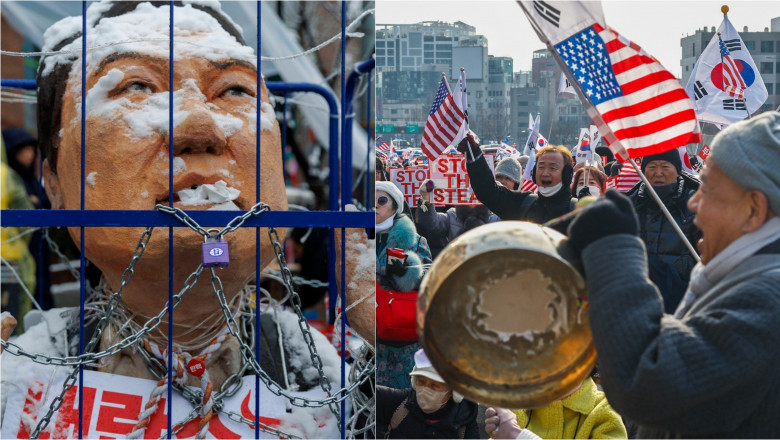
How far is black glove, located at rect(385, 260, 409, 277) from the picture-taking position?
3986 millimetres

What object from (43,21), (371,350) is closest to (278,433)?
(371,350)

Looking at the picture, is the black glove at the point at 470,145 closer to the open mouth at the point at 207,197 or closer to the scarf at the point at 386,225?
the scarf at the point at 386,225

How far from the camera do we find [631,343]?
5.38ft

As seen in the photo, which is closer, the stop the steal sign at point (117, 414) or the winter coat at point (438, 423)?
the stop the steal sign at point (117, 414)

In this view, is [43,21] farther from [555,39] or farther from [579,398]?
[579,398]

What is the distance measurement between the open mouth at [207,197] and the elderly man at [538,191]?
4.70ft

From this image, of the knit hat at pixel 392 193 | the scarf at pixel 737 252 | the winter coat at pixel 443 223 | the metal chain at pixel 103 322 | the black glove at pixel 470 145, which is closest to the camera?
the scarf at pixel 737 252

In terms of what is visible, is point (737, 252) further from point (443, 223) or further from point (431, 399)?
point (443, 223)

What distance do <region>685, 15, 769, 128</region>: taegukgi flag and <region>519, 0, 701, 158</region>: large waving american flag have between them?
2949mm

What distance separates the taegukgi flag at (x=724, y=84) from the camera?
5.49 m

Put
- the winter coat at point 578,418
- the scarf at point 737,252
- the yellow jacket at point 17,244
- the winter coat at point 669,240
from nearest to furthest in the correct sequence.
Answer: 1. the scarf at point 737,252
2. the winter coat at point 578,418
3. the winter coat at point 669,240
4. the yellow jacket at point 17,244

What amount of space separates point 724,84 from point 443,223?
2.55m

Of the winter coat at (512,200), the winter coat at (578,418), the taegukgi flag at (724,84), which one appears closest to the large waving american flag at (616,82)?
the winter coat at (578,418)

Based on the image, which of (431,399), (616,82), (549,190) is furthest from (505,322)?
(549,190)
